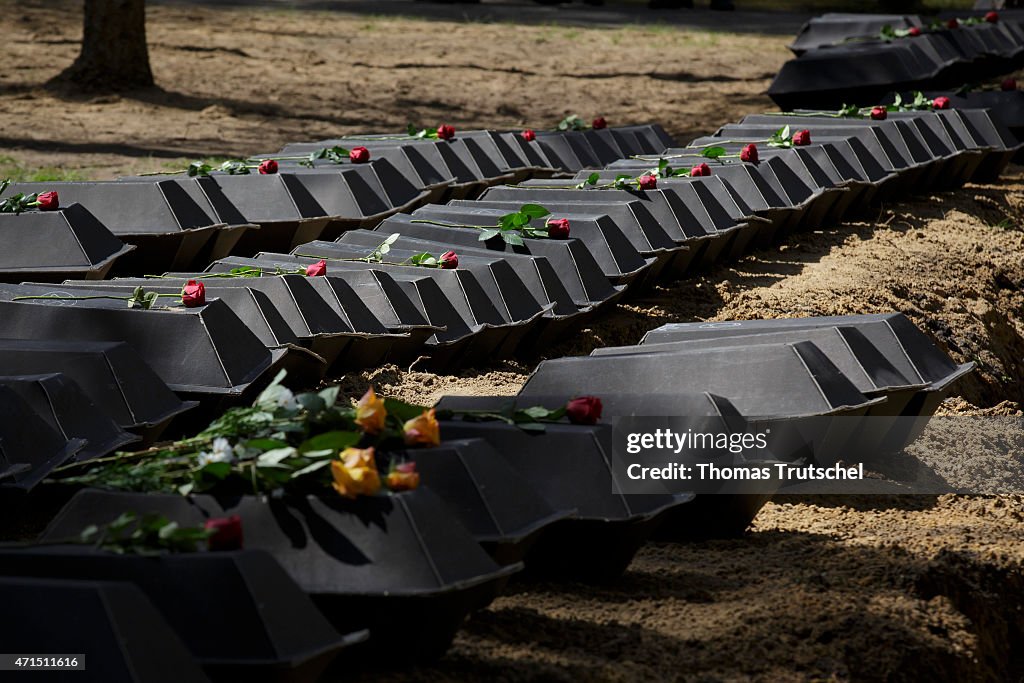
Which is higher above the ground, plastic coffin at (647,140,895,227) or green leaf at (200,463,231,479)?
green leaf at (200,463,231,479)

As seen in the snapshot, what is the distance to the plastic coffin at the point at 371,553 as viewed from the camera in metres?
3.08

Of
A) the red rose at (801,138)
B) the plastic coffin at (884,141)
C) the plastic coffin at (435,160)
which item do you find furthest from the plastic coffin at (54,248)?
the plastic coffin at (884,141)

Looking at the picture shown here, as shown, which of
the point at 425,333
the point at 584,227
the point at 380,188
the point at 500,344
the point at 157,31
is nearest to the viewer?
the point at 425,333

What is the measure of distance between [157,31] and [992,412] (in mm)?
14591

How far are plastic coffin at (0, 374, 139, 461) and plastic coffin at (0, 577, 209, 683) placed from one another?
160 cm

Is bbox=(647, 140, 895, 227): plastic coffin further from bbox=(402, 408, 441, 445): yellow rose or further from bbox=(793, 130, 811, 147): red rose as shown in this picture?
bbox=(402, 408, 441, 445): yellow rose

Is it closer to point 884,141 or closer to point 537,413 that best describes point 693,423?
point 537,413

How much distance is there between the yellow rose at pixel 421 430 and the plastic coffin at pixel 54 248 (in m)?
3.57

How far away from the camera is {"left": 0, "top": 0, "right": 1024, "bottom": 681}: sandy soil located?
351 cm

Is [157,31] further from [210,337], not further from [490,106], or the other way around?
[210,337]

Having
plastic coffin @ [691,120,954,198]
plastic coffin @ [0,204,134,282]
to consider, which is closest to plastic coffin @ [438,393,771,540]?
plastic coffin @ [0,204,134,282]

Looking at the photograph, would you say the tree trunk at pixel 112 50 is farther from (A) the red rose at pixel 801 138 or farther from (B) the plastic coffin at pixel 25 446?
(B) the plastic coffin at pixel 25 446

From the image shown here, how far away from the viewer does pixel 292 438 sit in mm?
3346

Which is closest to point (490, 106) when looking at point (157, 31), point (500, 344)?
point (157, 31)
